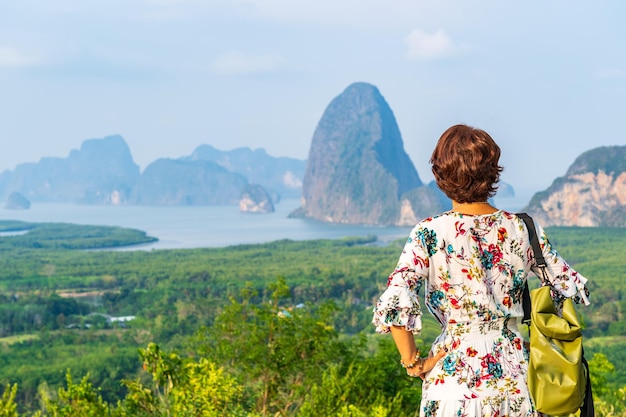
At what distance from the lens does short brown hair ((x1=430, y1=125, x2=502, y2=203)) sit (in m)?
1.32

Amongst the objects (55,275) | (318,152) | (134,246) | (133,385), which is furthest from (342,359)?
(318,152)

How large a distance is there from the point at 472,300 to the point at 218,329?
14.6ft

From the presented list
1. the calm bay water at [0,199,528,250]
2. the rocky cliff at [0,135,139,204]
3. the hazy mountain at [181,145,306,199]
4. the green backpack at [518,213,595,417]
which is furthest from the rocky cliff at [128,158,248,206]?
the green backpack at [518,213,595,417]

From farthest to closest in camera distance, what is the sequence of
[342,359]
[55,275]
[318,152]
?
[318,152]
[55,275]
[342,359]

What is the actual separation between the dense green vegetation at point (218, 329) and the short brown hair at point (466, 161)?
1402 mm

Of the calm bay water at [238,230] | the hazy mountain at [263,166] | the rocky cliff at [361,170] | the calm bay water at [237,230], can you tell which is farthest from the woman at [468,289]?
the hazy mountain at [263,166]

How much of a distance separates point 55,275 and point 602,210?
40685mm

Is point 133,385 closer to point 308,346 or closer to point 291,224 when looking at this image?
point 308,346

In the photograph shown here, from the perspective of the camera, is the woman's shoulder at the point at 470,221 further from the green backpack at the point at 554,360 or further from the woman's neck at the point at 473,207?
the green backpack at the point at 554,360

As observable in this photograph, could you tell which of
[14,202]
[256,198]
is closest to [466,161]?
[256,198]

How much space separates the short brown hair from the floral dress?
6 centimetres

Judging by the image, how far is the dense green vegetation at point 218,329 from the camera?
3395 millimetres

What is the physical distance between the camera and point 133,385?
127 inches

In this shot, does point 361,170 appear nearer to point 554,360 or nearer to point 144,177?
point 144,177
